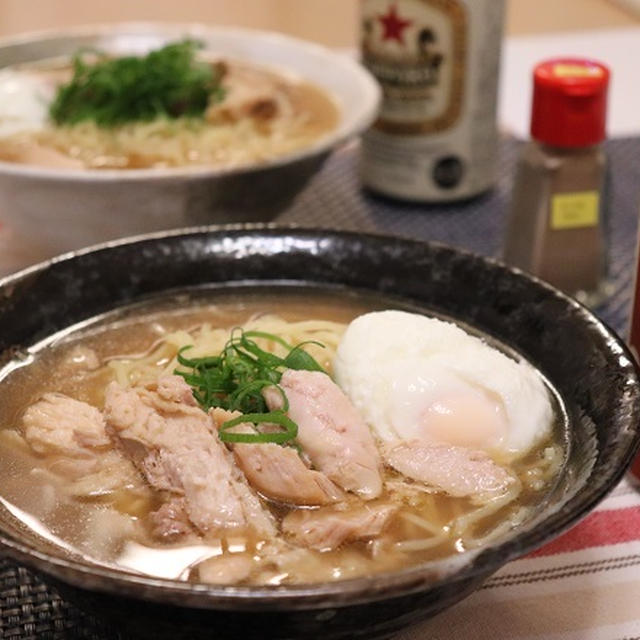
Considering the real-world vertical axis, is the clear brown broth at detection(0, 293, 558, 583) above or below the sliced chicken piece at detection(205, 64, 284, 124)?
above

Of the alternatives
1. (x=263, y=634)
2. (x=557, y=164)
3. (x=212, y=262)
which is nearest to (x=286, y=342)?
(x=212, y=262)

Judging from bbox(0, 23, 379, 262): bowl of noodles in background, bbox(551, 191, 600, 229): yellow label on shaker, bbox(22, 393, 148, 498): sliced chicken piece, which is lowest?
bbox(551, 191, 600, 229): yellow label on shaker

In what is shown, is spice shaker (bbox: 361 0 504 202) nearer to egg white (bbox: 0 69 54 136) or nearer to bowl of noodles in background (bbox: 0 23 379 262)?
bowl of noodles in background (bbox: 0 23 379 262)

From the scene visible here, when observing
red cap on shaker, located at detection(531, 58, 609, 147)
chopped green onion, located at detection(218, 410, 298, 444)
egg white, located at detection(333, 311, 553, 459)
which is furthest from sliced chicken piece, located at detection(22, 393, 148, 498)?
red cap on shaker, located at detection(531, 58, 609, 147)

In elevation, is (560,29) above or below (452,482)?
below

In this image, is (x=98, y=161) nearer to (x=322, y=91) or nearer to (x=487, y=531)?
(x=322, y=91)

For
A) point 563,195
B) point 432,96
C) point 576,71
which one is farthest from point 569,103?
point 432,96
